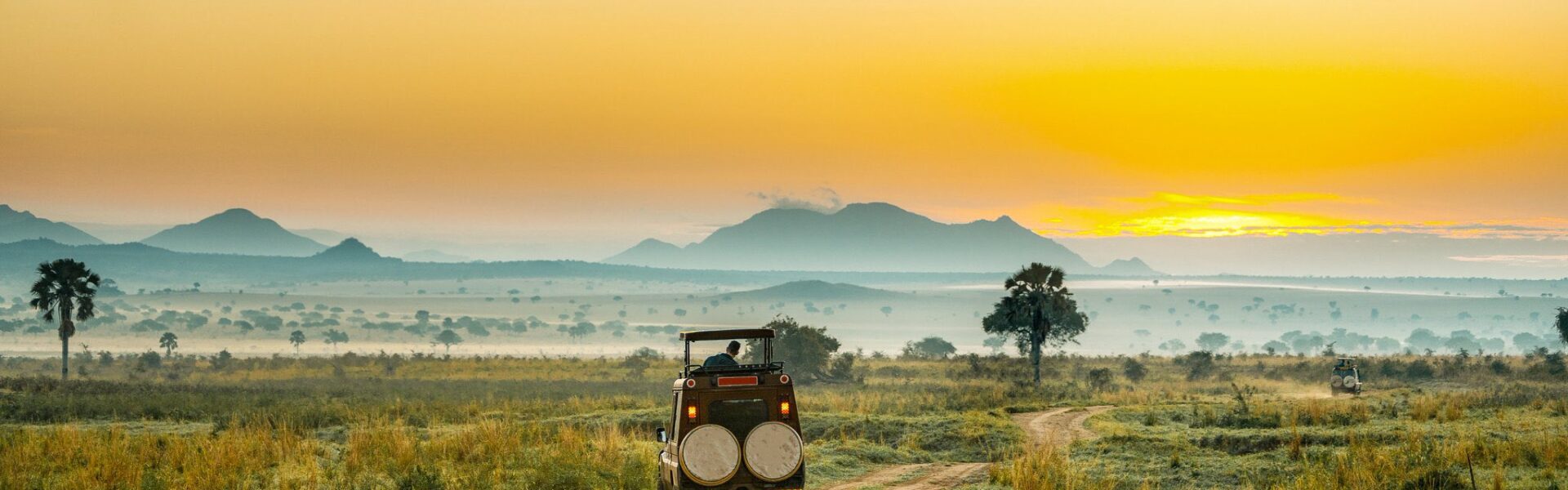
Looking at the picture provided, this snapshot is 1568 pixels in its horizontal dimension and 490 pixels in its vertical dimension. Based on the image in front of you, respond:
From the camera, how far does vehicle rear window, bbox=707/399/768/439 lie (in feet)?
57.7

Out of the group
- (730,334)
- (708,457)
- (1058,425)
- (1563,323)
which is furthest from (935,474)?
(1563,323)

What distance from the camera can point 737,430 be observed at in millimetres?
17672

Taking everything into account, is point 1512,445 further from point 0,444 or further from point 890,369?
point 890,369

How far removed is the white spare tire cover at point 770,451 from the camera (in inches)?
691

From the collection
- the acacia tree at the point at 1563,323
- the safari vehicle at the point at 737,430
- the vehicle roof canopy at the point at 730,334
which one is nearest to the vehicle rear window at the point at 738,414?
the safari vehicle at the point at 737,430

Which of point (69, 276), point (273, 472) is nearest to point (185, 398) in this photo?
point (273, 472)

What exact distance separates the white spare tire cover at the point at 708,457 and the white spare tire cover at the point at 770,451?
1.01 ft

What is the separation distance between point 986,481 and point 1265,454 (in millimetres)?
6440

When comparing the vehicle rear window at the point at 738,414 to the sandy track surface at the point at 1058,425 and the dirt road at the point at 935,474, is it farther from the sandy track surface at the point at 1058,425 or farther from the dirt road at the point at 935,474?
the sandy track surface at the point at 1058,425

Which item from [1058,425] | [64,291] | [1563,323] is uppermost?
[64,291]

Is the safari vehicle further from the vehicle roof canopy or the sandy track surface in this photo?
the sandy track surface

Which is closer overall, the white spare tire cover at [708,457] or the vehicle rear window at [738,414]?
the white spare tire cover at [708,457]

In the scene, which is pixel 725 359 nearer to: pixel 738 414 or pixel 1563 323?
pixel 738 414

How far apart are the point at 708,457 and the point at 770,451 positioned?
868 millimetres
